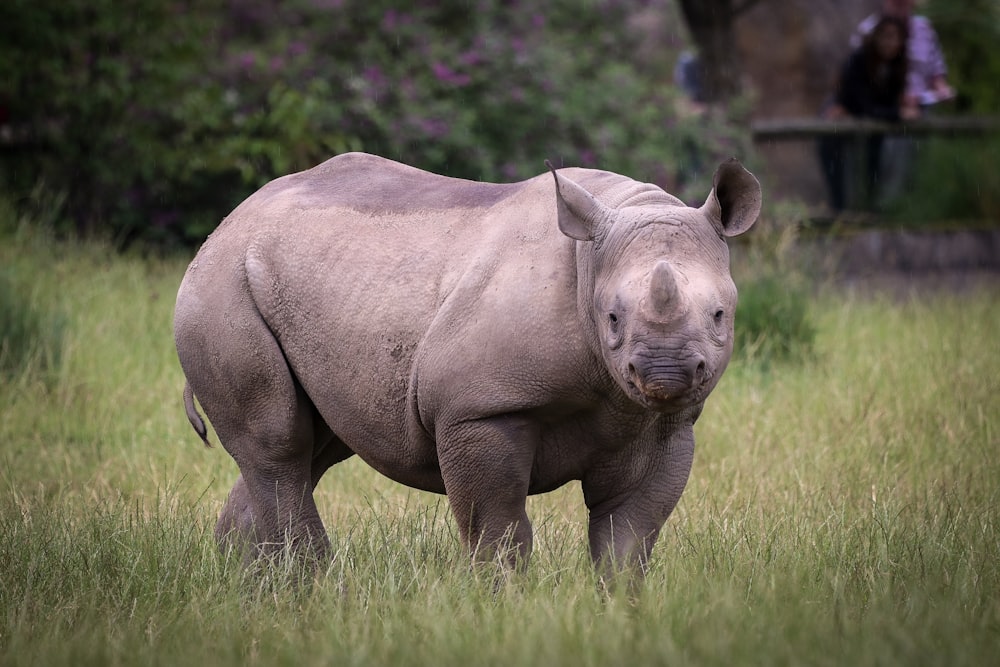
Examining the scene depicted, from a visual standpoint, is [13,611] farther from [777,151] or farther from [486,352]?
[777,151]

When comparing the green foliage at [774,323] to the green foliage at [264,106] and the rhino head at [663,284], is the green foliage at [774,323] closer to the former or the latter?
the green foliage at [264,106]

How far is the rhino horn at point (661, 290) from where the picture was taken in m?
3.40

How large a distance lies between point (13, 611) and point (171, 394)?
345cm

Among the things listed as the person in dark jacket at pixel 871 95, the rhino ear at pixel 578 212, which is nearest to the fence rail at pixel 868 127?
the person in dark jacket at pixel 871 95

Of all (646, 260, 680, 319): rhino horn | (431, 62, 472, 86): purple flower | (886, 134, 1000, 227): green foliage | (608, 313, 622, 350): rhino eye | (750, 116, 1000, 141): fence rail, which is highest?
(646, 260, 680, 319): rhino horn

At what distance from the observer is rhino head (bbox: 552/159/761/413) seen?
342 centimetres

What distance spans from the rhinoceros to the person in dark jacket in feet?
26.8

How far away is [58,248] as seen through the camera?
9281 mm

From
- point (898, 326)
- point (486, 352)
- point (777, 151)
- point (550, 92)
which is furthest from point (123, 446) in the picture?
point (777, 151)

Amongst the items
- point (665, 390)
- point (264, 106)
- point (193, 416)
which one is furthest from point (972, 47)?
point (665, 390)

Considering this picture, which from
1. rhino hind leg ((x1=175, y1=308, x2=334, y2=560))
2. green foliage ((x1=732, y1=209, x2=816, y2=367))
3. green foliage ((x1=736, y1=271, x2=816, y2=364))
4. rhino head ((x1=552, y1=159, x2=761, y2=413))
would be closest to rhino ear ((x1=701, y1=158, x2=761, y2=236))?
rhino head ((x1=552, y1=159, x2=761, y2=413))

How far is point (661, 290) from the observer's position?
11.2 feet

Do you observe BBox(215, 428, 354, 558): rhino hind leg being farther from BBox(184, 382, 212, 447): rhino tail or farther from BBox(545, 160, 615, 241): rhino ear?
BBox(545, 160, 615, 241): rhino ear

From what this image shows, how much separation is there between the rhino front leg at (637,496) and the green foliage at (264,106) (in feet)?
20.3
